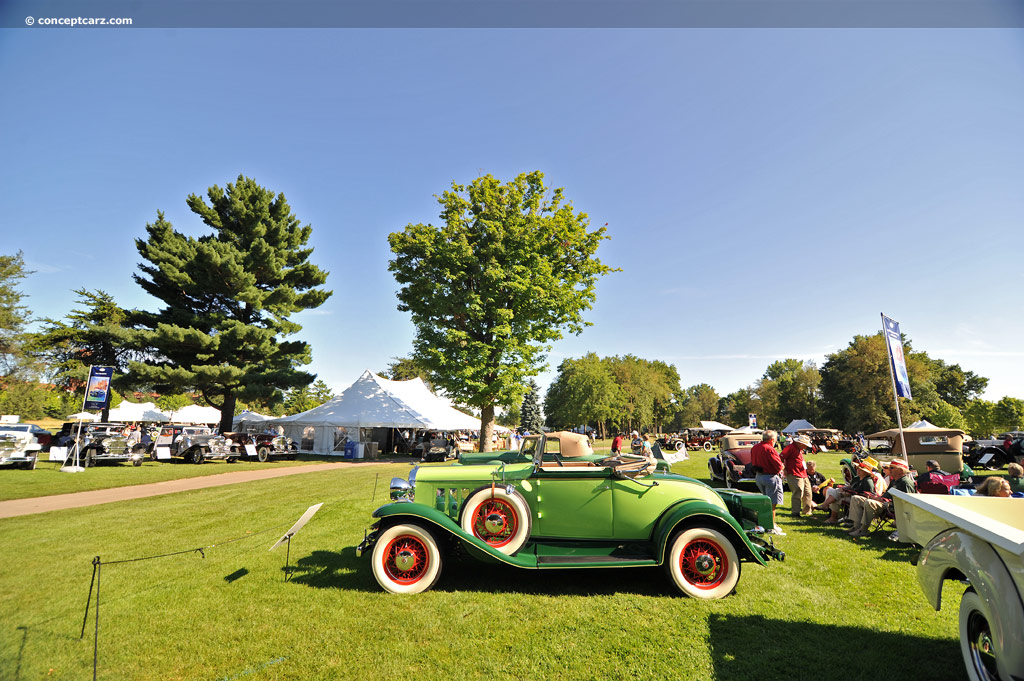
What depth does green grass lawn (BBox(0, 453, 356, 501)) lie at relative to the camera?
40.2ft

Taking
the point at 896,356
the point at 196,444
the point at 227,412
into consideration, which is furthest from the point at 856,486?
the point at 227,412

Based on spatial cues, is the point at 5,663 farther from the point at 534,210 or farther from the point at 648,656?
the point at 534,210

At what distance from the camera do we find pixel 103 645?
394cm

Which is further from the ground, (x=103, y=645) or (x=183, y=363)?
(x=183, y=363)

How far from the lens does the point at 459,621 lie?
4.41 meters

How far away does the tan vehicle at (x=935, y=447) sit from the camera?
54.5 ft

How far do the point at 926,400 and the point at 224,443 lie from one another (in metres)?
62.1

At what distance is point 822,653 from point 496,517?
10.5 feet

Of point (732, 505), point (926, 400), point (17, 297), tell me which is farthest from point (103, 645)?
point (926, 400)

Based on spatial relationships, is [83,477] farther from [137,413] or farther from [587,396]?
[587,396]

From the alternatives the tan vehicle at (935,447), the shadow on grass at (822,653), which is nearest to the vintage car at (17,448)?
the shadow on grass at (822,653)

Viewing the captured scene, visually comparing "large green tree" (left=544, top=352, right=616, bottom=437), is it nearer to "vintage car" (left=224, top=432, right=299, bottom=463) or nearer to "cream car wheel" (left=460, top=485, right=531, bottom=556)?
"vintage car" (left=224, top=432, right=299, bottom=463)

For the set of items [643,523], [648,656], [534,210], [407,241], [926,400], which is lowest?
[648,656]

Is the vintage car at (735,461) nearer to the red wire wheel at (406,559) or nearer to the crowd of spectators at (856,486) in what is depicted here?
the crowd of spectators at (856,486)
